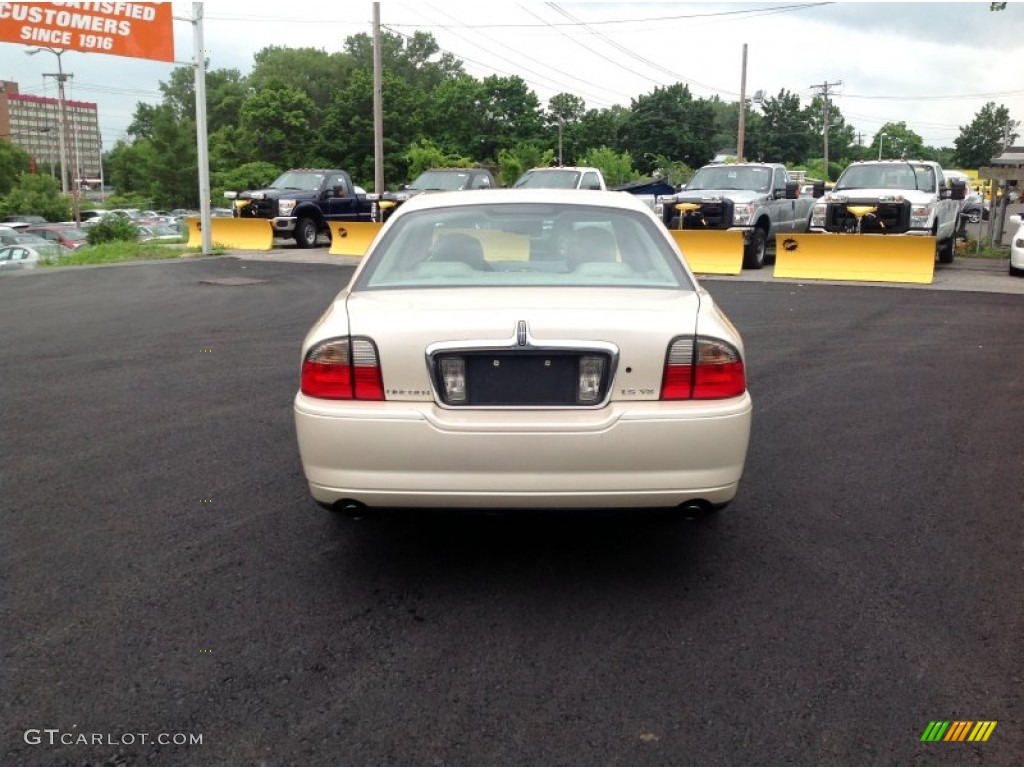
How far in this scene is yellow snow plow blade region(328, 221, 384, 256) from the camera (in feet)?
68.9

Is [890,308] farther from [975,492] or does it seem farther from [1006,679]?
[1006,679]

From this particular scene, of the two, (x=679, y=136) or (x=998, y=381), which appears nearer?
(x=998, y=381)

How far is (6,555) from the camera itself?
4109 mm

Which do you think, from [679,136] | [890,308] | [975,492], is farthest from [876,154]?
[975,492]

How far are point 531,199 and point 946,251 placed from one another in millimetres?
16422

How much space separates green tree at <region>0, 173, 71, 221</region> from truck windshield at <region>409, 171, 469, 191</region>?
2342 inches

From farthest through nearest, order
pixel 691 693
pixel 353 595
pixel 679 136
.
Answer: pixel 679 136 < pixel 353 595 < pixel 691 693

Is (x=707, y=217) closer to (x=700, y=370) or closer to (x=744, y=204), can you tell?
(x=744, y=204)

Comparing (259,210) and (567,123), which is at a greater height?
(567,123)

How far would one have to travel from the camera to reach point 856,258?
16047 mm

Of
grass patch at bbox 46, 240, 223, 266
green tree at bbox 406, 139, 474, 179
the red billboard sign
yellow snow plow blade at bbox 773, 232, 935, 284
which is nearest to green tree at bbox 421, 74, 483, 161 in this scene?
green tree at bbox 406, 139, 474, 179

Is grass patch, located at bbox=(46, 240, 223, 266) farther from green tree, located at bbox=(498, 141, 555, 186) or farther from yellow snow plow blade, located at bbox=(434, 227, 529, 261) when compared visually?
green tree, located at bbox=(498, 141, 555, 186)

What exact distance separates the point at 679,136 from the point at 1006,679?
3582 inches

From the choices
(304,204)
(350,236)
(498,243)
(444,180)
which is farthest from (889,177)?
(498,243)
